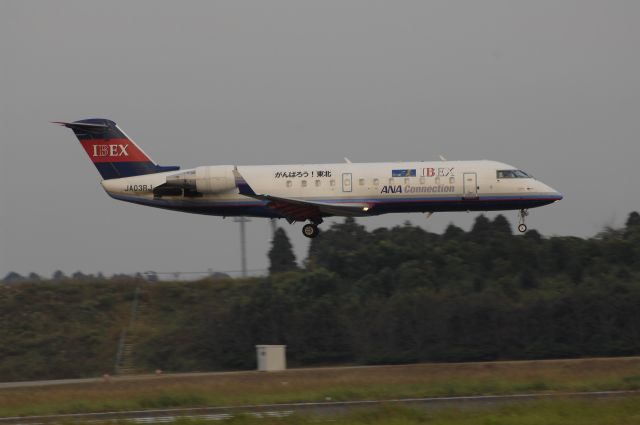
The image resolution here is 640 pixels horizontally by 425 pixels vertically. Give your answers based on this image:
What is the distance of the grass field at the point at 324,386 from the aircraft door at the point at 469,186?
694 centimetres

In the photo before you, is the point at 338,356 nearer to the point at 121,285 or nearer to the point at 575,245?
the point at 121,285

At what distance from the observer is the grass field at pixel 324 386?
3306 centimetres

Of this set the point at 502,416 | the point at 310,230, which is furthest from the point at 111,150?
the point at 502,416

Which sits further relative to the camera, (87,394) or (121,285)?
(121,285)

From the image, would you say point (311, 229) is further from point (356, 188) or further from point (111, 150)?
point (111, 150)

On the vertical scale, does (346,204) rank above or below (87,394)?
above

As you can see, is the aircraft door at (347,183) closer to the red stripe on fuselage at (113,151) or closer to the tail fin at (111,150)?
the tail fin at (111,150)

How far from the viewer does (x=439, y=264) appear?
71.2 meters

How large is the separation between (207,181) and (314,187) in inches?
172

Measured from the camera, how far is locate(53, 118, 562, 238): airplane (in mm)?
39969

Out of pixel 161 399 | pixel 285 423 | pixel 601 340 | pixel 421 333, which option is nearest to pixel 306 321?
pixel 421 333

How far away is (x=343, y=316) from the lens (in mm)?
61438

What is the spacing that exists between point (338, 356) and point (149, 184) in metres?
20.3

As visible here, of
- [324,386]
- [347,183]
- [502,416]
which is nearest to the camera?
[502,416]
